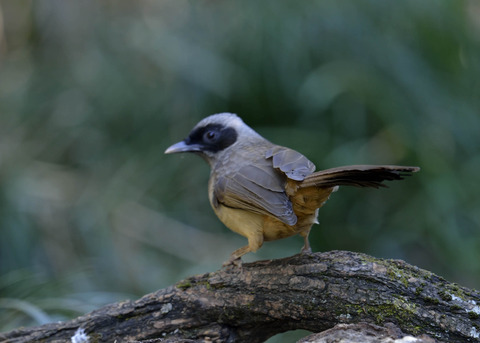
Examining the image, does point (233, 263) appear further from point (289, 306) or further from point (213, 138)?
point (213, 138)

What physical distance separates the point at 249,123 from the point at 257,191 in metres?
3.31

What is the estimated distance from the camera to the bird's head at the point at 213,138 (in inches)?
156

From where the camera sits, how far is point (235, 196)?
313 centimetres

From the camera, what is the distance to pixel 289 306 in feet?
8.63

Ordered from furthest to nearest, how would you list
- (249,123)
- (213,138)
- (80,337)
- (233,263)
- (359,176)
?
(249,123) < (213,138) < (233,263) < (80,337) < (359,176)

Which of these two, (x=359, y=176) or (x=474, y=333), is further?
(x=359, y=176)

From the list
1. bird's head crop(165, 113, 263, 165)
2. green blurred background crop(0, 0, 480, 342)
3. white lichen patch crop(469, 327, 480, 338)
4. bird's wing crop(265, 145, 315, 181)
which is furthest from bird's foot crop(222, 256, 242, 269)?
green blurred background crop(0, 0, 480, 342)

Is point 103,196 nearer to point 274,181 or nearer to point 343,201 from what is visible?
point 343,201

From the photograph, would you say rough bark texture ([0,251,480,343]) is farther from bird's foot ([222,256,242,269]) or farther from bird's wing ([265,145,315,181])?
bird's wing ([265,145,315,181])

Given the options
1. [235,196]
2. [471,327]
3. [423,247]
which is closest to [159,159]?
[423,247]

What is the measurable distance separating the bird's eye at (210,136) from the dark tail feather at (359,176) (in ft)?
4.60

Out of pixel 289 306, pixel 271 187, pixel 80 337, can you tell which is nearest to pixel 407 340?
pixel 289 306

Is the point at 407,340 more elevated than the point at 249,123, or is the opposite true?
the point at 249,123

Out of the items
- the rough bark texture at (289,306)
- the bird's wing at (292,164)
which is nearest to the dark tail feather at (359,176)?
the bird's wing at (292,164)
